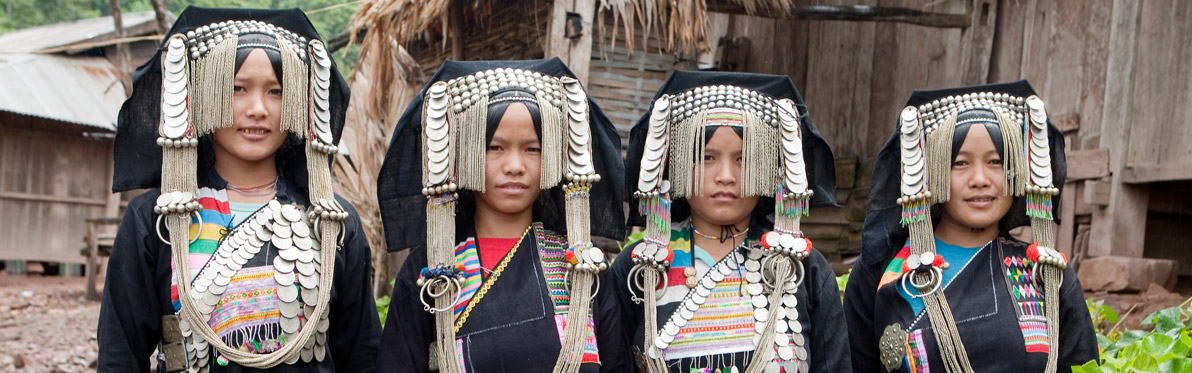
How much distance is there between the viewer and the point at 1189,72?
5496 millimetres

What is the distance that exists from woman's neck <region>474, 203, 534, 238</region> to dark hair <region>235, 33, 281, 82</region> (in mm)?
701

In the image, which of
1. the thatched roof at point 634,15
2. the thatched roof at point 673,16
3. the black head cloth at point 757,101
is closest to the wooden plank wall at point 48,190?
the thatched roof at point 634,15

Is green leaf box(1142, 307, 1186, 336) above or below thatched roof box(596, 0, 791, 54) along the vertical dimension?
below

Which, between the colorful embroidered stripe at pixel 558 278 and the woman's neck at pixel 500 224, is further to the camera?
the woman's neck at pixel 500 224

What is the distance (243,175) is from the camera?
2.89 m

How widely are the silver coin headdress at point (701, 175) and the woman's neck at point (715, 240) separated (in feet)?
0.39

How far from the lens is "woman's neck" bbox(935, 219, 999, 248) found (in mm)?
3057

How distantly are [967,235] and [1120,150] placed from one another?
340 cm

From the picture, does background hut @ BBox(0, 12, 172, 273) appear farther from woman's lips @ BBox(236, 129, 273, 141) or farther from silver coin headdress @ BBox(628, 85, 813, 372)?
silver coin headdress @ BBox(628, 85, 813, 372)

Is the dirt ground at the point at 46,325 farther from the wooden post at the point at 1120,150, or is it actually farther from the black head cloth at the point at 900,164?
the wooden post at the point at 1120,150

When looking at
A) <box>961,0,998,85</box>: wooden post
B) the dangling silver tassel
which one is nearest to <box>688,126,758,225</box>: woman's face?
A: the dangling silver tassel

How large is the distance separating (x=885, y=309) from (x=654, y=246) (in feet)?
2.52

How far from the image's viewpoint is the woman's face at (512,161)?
271 centimetres

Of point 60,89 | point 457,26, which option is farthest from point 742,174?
point 60,89
